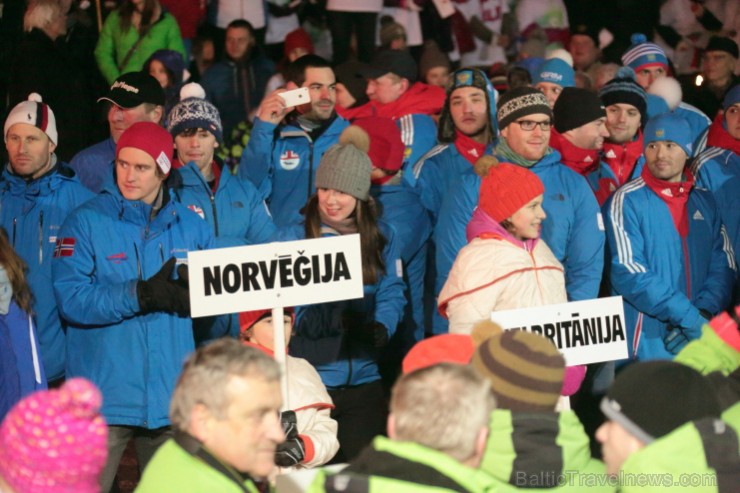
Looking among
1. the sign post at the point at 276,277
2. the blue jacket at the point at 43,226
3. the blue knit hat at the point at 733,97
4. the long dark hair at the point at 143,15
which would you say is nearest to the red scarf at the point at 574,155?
the blue knit hat at the point at 733,97

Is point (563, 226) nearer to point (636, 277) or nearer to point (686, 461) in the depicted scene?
point (636, 277)

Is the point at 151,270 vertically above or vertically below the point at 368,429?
above

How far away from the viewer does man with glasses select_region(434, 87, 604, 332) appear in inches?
285

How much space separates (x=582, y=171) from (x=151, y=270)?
336 cm

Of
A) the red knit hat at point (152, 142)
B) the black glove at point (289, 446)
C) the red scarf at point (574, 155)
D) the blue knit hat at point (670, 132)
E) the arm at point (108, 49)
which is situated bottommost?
the black glove at point (289, 446)

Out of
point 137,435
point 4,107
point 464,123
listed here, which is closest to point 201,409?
point 137,435

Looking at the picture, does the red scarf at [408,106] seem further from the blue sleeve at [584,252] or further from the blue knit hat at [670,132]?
the blue sleeve at [584,252]

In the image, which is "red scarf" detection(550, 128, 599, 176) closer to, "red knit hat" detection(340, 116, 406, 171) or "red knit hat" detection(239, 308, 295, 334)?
"red knit hat" detection(340, 116, 406, 171)

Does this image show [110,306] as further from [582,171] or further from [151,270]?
[582,171]

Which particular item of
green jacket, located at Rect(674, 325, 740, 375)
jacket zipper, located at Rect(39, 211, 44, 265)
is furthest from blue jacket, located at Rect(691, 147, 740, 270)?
jacket zipper, located at Rect(39, 211, 44, 265)

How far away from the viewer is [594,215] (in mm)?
7352

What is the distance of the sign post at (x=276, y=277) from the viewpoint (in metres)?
5.42

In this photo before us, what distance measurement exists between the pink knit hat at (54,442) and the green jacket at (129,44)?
6872 mm

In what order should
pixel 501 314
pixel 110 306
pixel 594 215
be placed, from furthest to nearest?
1. pixel 594 215
2. pixel 110 306
3. pixel 501 314
